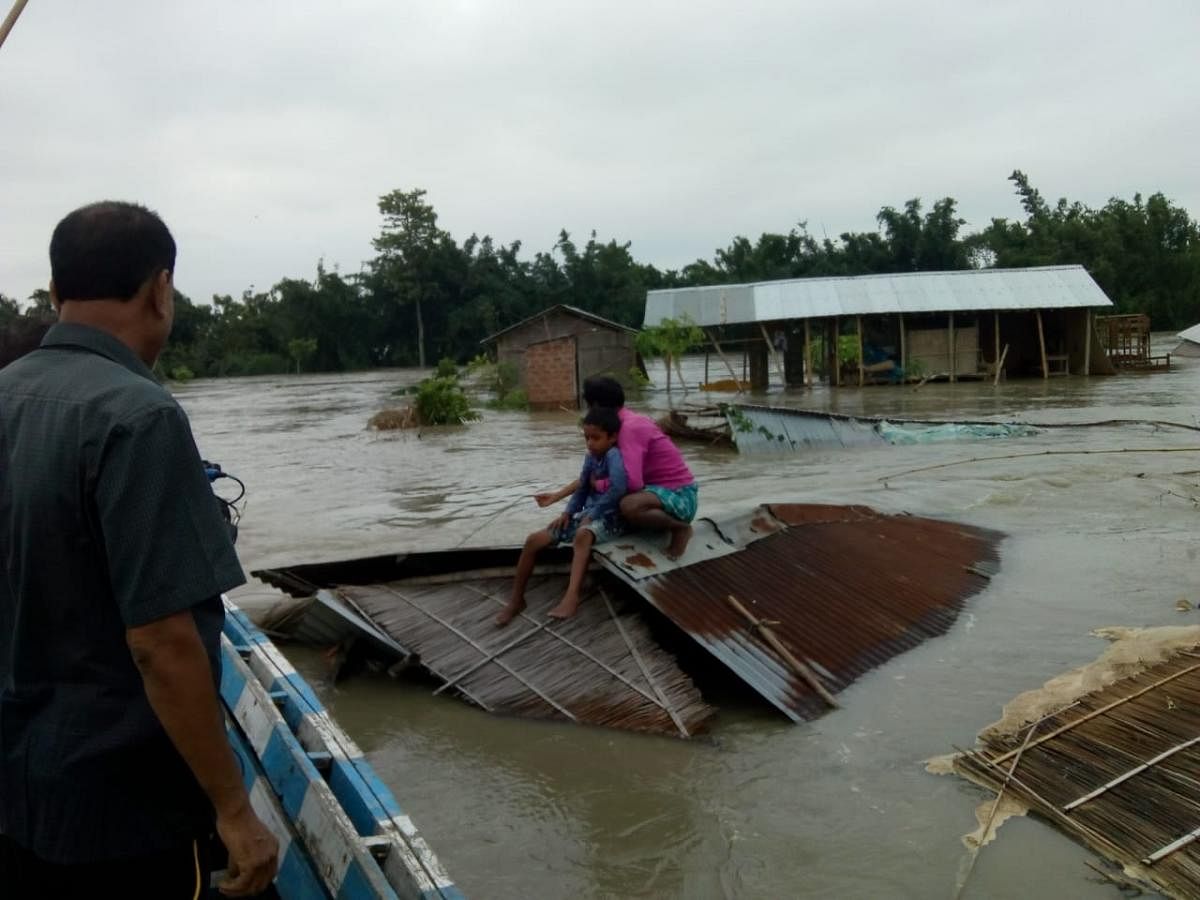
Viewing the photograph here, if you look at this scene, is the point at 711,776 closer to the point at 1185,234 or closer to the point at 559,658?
the point at 559,658

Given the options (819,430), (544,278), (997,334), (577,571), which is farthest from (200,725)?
(544,278)

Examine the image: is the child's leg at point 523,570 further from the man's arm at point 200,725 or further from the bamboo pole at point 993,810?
the man's arm at point 200,725

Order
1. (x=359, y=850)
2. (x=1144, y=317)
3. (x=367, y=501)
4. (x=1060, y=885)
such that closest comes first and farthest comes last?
(x=359, y=850) < (x=1060, y=885) < (x=367, y=501) < (x=1144, y=317)

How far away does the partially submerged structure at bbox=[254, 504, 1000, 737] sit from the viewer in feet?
17.1

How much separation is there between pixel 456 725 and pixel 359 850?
2885 millimetres

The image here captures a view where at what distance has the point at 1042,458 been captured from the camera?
13.5 m

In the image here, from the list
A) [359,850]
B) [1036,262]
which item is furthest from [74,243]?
[1036,262]

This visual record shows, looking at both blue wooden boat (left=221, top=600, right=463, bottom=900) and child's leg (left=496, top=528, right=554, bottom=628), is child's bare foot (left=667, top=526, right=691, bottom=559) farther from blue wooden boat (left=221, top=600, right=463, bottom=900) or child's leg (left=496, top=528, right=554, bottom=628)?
blue wooden boat (left=221, top=600, right=463, bottom=900)

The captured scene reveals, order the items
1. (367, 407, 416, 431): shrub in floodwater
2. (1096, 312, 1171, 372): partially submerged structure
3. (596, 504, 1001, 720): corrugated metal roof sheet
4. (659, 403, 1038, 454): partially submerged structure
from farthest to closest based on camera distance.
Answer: (1096, 312, 1171, 372): partially submerged structure
(367, 407, 416, 431): shrub in floodwater
(659, 403, 1038, 454): partially submerged structure
(596, 504, 1001, 720): corrugated metal roof sheet

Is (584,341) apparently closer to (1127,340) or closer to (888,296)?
(888,296)

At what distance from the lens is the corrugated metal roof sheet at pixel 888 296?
27.0 meters

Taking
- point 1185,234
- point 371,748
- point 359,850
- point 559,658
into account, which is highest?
point 1185,234

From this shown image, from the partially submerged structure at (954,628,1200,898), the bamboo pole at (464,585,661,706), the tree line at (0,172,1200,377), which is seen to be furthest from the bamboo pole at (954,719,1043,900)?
the tree line at (0,172,1200,377)

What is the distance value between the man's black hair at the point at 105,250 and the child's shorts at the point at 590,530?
3.81 m
